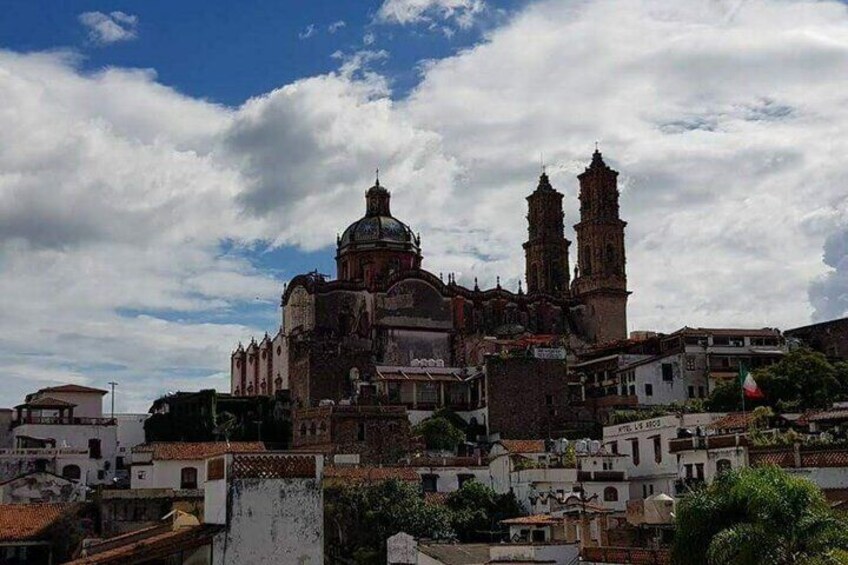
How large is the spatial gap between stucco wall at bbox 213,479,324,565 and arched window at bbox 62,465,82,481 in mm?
42992

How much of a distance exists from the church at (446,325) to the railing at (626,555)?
34.7 m

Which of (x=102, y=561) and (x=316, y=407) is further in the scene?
(x=316, y=407)

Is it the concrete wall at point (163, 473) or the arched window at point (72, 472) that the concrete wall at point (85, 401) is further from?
the concrete wall at point (163, 473)

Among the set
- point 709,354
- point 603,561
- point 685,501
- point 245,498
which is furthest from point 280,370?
point 245,498

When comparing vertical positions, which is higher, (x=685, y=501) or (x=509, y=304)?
(x=509, y=304)

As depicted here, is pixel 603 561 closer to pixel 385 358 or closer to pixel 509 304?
pixel 385 358

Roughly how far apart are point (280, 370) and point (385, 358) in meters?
7.04

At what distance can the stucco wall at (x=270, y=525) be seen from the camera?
20547mm

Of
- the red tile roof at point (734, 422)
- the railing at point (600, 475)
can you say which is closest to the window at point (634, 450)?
the railing at point (600, 475)

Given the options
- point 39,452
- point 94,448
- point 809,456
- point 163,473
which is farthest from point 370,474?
point 809,456

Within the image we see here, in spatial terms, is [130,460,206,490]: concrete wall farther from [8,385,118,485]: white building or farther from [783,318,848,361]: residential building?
[783,318,848,361]: residential building

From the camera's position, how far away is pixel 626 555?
3181cm

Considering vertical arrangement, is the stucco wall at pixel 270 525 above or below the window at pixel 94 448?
below

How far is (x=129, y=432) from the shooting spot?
72.1m
